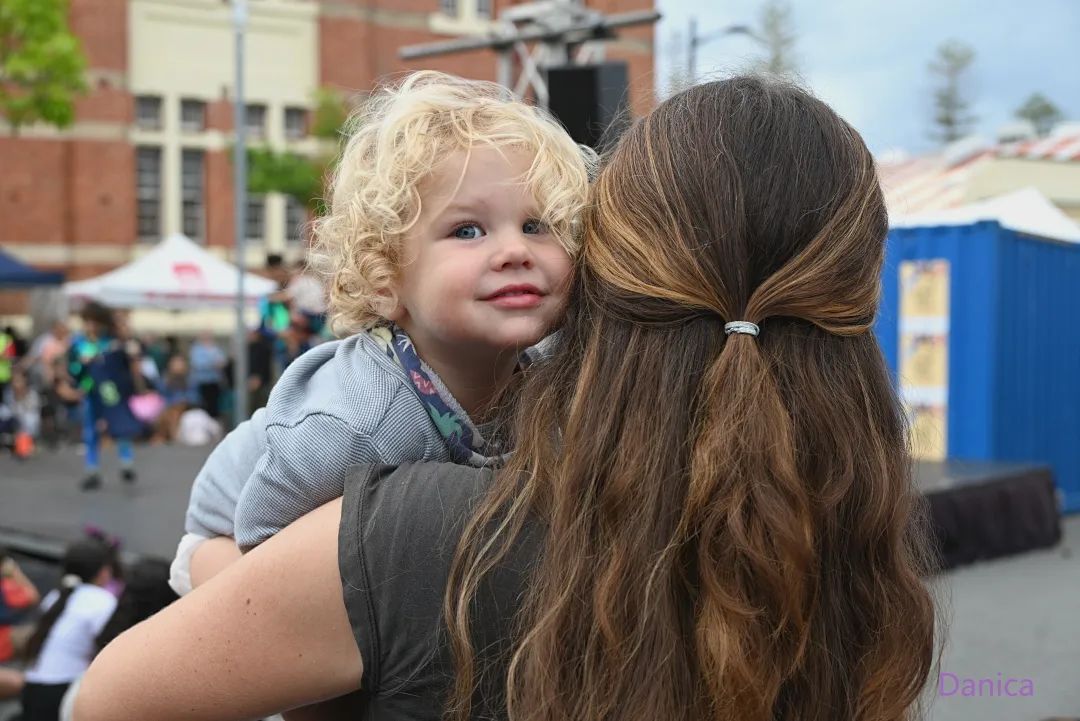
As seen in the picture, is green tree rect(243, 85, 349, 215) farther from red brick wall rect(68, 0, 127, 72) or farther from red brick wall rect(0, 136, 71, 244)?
red brick wall rect(0, 136, 71, 244)

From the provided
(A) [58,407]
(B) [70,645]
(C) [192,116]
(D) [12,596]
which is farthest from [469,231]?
(C) [192,116]

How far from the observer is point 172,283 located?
57.1 feet

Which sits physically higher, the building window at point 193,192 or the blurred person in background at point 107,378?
the building window at point 193,192

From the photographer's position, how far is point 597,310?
1183 millimetres

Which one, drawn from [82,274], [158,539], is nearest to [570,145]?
[158,539]

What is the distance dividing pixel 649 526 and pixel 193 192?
29.4 metres

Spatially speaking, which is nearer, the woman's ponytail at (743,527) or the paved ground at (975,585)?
the woman's ponytail at (743,527)

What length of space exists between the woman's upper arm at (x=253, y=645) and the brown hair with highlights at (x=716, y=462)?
4.7 inches

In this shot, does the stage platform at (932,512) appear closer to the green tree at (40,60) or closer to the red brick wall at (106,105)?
the green tree at (40,60)

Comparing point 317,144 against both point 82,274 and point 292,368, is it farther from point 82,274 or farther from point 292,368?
point 292,368

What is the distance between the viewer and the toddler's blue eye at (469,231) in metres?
1.46

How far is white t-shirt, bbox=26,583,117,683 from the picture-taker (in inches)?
174

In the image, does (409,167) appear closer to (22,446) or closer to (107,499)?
(107,499)

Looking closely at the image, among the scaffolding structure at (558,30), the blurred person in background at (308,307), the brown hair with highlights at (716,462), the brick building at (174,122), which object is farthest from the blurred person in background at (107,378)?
the brick building at (174,122)
